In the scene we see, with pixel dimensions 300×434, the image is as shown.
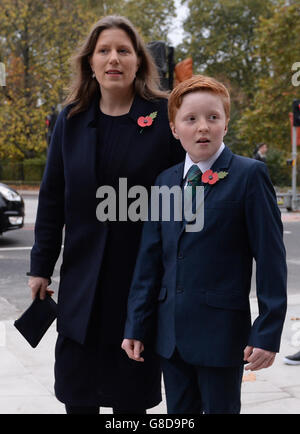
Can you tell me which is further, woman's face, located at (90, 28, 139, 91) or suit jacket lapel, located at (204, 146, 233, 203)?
woman's face, located at (90, 28, 139, 91)

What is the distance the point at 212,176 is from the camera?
2.02 metres

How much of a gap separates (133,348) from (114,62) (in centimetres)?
106

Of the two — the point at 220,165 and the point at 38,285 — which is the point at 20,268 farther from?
the point at 220,165

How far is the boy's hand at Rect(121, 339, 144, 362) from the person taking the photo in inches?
83.6

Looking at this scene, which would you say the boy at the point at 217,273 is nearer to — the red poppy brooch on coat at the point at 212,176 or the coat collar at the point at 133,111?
the red poppy brooch on coat at the point at 212,176

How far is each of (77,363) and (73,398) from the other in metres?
0.14

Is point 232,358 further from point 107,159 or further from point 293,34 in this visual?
point 293,34

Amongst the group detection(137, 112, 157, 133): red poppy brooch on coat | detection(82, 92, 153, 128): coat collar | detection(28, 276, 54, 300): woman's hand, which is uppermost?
detection(82, 92, 153, 128): coat collar

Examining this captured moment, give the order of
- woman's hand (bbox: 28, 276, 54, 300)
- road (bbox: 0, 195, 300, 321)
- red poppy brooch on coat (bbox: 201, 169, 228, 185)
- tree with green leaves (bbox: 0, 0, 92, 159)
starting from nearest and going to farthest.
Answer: red poppy brooch on coat (bbox: 201, 169, 228, 185), woman's hand (bbox: 28, 276, 54, 300), road (bbox: 0, 195, 300, 321), tree with green leaves (bbox: 0, 0, 92, 159)

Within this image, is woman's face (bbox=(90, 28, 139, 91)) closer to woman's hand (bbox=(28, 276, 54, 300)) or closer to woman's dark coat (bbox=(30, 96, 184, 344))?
woman's dark coat (bbox=(30, 96, 184, 344))

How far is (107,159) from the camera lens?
2.35 meters

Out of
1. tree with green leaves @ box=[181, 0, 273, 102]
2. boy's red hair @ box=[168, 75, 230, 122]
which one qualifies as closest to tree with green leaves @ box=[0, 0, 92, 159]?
tree with green leaves @ box=[181, 0, 273, 102]

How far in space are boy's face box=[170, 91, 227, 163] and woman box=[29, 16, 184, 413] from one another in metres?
0.32
